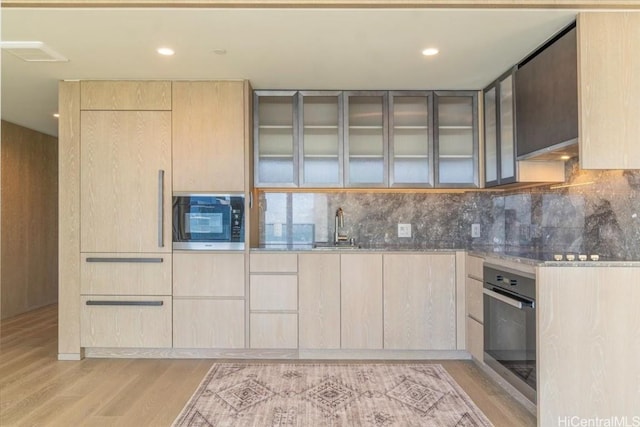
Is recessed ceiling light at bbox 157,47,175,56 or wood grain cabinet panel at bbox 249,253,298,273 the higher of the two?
recessed ceiling light at bbox 157,47,175,56

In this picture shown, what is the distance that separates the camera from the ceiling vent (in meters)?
2.47

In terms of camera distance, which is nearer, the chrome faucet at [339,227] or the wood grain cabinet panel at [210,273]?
the wood grain cabinet panel at [210,273]

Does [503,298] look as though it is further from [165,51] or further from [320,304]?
[165,51]

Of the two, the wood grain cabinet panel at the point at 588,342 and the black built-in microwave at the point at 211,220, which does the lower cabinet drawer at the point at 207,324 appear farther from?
the wood grain cabinet panel at the point at 588,342

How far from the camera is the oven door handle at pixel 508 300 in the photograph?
2.22 m

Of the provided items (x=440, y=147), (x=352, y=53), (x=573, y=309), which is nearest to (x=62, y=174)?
(x=352, y=53)

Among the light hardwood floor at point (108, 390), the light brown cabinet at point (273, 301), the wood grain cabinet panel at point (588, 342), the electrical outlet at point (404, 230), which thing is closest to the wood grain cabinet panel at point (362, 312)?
the light brown cabinet at point (273, 301)

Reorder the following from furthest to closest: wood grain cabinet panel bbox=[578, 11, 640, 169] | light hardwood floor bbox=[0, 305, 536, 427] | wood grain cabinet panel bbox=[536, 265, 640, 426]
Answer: light hardwood floor bbox=[0, 305, 536, 427], wood grain cabinet panel bbox=[578, 11, 640, 169], wood grain cabinet panel bbox=[536, 265, 640, 426]

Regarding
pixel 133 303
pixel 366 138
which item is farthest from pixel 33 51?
pixel 366 138

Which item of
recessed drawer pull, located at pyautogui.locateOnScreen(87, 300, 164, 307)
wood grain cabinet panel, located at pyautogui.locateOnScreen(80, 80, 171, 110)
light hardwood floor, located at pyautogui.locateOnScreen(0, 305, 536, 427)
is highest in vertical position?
wood grain cabinet panel, located at pyautogui.locateOnScreen(80, 80, 171, 110)

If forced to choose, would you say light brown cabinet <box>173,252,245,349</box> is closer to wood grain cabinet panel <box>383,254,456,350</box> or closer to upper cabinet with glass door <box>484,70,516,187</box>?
wood grain cabinet panel <box>383,254,456,350</box>

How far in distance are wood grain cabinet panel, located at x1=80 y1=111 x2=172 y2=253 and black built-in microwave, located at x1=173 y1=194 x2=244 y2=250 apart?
0.12 meters

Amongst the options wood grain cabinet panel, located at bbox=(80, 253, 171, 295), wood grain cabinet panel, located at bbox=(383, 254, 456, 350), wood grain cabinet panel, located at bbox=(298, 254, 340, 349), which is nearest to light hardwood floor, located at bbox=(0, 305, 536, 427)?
wood grain cabinet panel, located at bbox=(383, 254, 456, 350)

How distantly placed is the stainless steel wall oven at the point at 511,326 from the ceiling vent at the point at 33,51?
3215mm
